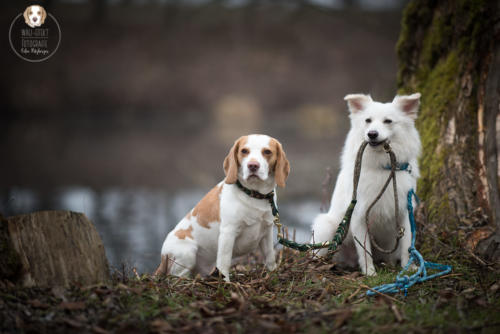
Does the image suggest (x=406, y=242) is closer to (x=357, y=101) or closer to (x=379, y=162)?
(x=379, y=162)

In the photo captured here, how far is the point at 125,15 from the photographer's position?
128 feet

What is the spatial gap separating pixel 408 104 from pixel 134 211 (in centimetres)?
769

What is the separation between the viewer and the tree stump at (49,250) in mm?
2811

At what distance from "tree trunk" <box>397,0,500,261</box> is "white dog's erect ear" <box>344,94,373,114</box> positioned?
1.61m

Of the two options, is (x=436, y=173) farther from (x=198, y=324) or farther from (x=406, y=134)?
(x=198, y=324)

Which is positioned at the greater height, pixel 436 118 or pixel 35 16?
pixel 35 16

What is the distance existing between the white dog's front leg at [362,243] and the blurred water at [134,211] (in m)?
2.56

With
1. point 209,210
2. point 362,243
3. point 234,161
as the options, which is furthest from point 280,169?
point 362,243

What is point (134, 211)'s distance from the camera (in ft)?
32.3

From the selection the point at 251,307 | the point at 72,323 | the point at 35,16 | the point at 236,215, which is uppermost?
the point at 35,16

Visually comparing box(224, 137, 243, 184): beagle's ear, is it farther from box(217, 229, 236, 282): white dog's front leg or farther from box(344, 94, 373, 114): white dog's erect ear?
box(344, 94, 373, 114): white dog's erect ear

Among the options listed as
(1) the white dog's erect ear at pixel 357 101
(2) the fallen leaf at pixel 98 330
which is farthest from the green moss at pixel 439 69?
(2) the fallen leaf at pixel 98 330

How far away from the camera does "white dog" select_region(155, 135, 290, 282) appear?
374 centimetres

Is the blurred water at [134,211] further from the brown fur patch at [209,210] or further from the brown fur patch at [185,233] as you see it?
the brown fur patch at [209,210]
